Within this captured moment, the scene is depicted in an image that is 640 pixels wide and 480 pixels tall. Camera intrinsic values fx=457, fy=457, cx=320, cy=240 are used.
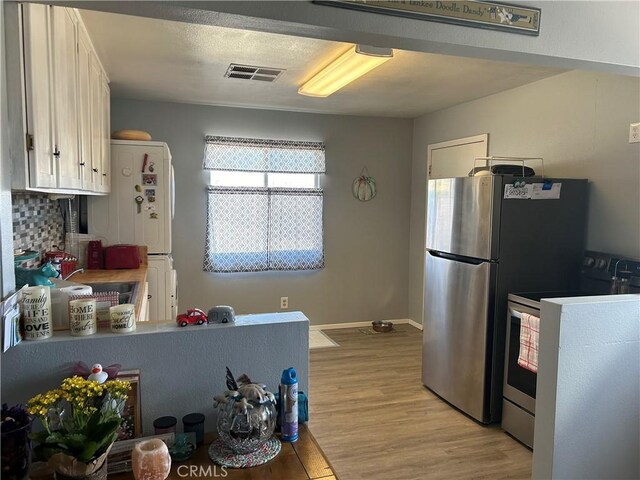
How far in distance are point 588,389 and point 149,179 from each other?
3136mm

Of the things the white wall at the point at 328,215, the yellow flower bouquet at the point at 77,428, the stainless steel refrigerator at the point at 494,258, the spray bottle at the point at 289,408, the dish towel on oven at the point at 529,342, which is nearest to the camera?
the yellow flower bouquet at the point at 77,428

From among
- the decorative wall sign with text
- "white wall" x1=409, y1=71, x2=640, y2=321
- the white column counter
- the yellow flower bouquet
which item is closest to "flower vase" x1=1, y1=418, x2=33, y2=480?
the yellow flower bouquet

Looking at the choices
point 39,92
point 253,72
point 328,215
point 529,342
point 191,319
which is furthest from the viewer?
point 328,215

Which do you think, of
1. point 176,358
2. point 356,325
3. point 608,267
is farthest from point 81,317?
point 356,325

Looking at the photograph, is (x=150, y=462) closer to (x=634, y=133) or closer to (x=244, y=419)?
(x=244, y=419)

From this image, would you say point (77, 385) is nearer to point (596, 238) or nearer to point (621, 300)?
point (621, 300)

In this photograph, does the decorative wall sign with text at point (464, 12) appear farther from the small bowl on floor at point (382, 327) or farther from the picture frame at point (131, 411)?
the small bowl on floor at point (382, 327)

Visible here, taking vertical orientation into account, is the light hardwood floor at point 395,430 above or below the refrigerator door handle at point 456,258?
below

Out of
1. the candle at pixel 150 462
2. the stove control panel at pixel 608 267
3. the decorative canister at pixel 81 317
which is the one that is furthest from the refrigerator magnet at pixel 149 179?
the stove control panel at pixel 608 267

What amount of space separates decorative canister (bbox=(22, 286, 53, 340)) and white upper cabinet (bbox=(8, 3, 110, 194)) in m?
0.36

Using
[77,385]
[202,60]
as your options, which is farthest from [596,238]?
[77,385]

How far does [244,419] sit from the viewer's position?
1.20m

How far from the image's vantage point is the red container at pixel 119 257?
337 cm

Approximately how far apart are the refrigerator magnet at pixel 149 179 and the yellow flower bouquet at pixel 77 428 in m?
2.63
